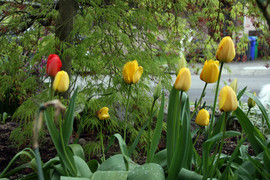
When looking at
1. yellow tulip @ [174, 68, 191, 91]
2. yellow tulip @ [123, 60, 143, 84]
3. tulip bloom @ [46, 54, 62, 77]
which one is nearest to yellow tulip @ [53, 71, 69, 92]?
tulip bloom @ [46, 54, 62, 77]

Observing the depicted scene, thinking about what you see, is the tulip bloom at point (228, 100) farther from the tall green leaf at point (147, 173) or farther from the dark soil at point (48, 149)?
the dark soil at point (48, 149)

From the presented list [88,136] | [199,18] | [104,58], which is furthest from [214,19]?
[88,136]

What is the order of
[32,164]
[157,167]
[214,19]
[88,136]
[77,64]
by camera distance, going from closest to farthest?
[157,167] < [32,164] < [77,64] < [214,19] < [88,136]

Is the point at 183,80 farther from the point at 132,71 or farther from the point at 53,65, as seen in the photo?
the point at 53,65

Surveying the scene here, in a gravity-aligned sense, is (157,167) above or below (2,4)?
below

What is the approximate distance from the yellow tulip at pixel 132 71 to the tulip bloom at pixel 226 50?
347 millimetres

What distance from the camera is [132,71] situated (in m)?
1.58

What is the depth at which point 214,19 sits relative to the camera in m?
3.59

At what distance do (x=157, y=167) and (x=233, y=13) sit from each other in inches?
105

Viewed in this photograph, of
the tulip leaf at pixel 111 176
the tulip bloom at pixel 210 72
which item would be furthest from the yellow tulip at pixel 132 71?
the tulip leaf at pixel 111 176

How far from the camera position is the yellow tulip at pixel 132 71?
1563 millimetres

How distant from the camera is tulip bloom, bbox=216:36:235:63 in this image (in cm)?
138

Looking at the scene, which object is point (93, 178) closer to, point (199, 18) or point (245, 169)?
point (245, 169)

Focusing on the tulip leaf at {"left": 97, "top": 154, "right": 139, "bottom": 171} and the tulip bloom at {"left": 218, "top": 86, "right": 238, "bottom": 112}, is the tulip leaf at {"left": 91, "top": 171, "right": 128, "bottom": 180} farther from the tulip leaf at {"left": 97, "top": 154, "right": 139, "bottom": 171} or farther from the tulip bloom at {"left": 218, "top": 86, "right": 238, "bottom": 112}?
the tulip bloom at {"left": 218, "top": 86, "right": 238, "bottom": 112}
